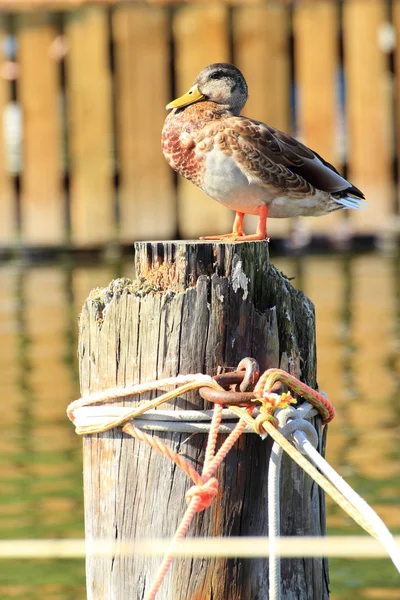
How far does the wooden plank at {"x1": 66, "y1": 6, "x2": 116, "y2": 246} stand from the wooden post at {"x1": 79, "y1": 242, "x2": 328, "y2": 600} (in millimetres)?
9522

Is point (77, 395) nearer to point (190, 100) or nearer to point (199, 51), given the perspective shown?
point (190, 100)

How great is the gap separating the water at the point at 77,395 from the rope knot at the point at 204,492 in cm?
238

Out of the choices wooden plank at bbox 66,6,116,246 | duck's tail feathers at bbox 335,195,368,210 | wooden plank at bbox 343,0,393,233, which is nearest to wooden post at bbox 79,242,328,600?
duck's tail feathers at bbox 335,195,368,210

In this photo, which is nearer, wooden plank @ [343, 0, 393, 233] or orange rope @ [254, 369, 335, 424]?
orange rope @ [254, 369, 335, 424]

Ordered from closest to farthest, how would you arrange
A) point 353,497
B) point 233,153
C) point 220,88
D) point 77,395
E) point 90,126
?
point 353,497 → point 233,153 → point 220,88 → point 77,395 → point 90,126

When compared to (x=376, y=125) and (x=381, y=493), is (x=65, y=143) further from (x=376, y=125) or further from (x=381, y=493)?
(x=381, y=493)

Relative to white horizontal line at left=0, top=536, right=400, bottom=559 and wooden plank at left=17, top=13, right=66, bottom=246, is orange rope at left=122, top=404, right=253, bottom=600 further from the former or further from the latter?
wooden plank at left=17, top=13, right=66, bottom=246

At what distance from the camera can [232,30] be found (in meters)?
12.6

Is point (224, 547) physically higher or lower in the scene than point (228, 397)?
lower

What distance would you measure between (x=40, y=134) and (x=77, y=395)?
5.40 metres

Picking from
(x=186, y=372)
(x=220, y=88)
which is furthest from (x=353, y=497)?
(x=220, y=88)

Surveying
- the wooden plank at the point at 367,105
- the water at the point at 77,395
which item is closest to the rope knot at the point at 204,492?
the water at the point at 77,395

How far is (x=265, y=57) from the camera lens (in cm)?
1257

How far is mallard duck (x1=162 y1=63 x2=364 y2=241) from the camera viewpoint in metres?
3.94
